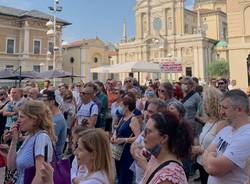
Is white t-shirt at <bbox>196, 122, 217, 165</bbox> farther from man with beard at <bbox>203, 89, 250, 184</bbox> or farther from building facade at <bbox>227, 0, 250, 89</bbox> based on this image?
building facade at <bbox>227, 0, 250, 89</bbox>

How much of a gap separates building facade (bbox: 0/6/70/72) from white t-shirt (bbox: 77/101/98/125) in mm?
40110

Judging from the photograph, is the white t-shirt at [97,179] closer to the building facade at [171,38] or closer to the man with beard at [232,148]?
the man with beard at [232,148]

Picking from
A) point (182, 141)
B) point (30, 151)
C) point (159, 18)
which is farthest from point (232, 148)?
point (159, 18)

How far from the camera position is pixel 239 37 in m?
22.8

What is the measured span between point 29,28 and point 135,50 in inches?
903

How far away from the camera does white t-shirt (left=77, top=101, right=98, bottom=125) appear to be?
19.6 feet

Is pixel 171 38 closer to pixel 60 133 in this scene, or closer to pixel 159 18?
pixel 159 18

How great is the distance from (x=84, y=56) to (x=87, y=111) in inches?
1995

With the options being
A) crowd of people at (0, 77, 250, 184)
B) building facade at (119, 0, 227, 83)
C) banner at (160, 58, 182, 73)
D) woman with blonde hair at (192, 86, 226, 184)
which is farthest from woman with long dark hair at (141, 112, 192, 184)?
building facade at (119, 0, 227, 83)

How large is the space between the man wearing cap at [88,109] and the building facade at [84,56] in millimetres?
48712

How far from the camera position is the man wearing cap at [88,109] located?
5.89 meters

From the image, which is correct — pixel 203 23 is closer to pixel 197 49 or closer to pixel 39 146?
pixel 197 49

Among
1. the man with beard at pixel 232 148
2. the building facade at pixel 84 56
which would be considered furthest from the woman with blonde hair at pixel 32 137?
the building facade at pixel 84 56

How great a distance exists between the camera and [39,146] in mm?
3236
